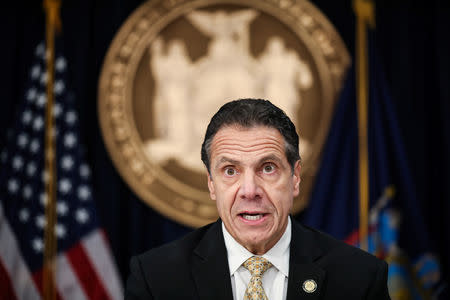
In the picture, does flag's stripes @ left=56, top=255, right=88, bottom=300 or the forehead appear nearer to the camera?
the forehead

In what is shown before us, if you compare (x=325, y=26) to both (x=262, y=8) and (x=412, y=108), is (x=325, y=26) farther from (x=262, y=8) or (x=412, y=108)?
(x=412, y=108)

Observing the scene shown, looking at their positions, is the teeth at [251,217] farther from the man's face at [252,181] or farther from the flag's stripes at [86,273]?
the flag's stripes at [86,273]

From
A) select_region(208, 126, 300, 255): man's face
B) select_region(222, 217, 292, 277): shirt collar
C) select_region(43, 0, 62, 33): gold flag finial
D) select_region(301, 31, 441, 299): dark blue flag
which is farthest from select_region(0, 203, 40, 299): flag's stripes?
select_region(208, 126, 300, 255): man's face

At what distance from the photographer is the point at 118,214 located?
14.0 feet

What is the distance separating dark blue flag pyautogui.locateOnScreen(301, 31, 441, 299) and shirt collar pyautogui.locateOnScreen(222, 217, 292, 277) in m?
2.13

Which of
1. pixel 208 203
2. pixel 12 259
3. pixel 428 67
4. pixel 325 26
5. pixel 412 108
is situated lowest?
pixel 12 259

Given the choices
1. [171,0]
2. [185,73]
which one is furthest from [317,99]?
[171,0]

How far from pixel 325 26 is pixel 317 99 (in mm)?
603

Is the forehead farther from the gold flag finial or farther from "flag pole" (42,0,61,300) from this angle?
the gold flag finial

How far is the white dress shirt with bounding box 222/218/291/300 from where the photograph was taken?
191 cm

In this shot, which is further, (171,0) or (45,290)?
(171,0)

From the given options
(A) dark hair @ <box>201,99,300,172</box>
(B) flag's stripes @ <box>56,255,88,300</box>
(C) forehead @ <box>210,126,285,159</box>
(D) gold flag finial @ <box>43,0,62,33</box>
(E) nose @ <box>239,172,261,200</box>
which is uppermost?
(D) gold flag finial @ <box>43,0,62,33</box>

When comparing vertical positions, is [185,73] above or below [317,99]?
above

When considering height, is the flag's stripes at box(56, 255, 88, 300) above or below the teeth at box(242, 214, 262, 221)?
below
